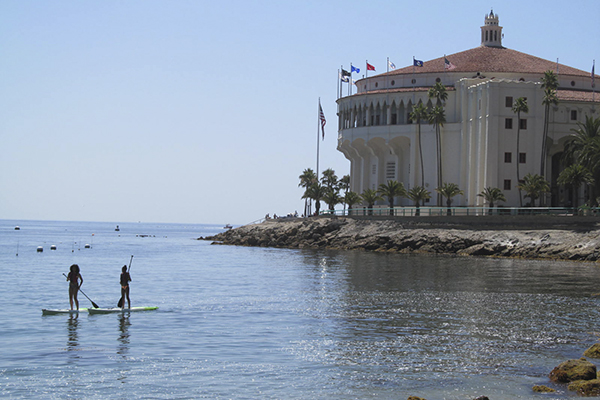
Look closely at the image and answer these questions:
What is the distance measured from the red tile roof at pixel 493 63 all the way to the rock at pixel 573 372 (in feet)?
244

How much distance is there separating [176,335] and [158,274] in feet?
96.7

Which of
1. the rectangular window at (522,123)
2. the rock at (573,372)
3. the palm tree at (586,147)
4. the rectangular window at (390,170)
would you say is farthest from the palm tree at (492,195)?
the rock at (573,372)

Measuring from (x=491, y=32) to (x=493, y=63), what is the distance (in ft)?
40.4

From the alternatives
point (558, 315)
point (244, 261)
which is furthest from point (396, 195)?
point (558, 315)

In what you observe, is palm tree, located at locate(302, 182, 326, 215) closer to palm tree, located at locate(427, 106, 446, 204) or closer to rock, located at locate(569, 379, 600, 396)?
palm tree, located at locate(427, 106, 446, 204)

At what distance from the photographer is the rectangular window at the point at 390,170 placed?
311 feet

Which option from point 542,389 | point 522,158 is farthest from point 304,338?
point 522,158

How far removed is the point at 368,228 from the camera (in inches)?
3174

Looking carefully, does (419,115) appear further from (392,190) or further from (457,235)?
(457,235)

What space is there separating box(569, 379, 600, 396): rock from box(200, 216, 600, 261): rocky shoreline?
44.1 metres

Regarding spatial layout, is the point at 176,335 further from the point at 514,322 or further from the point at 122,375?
the point at 514,322

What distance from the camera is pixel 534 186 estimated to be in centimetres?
7325

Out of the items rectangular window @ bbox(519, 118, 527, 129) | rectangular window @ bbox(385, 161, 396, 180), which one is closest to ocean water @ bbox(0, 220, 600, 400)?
rectangular window @ bbox(519, 118, 527, 129)

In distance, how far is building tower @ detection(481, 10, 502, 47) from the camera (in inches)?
3986
